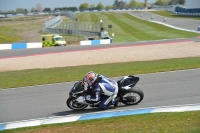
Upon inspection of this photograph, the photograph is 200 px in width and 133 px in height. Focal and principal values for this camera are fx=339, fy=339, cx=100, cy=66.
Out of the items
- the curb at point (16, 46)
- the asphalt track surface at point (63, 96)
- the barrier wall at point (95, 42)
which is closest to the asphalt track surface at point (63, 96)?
the asphalt track surface at point (63, 96)

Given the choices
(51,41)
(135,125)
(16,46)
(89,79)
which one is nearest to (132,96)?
(89,79)

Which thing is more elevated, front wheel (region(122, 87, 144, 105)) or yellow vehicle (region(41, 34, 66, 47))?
front wheel (region(122, 87, 144, 105))

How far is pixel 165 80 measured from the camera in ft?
52.3

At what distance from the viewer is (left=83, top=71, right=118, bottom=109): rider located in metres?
11.0

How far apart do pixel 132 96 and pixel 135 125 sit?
283 cm

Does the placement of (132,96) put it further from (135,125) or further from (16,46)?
(16,46)

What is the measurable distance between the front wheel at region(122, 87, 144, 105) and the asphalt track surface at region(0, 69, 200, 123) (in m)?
0.20

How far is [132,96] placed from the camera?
38.5 feet

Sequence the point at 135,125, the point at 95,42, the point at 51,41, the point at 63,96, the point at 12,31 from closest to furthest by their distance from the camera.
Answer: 1. the point at 135,125
2. the point at 63,96
3. the point at 51,41
4. the point at 95,42
5. the point at 12,31

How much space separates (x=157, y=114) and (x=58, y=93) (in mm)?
5749

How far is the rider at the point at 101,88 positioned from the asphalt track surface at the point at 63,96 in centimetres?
38

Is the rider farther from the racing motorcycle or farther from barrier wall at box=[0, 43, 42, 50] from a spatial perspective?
barrier wall at box=[0, 43, 42, 50]

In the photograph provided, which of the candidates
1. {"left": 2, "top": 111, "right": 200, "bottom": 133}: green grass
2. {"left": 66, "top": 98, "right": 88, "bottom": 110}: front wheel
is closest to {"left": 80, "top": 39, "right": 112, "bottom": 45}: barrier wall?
{"left": 66, "top": 98, "right": 88, "bottom": 110}: front wheel

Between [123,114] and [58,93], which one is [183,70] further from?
[123,114]
